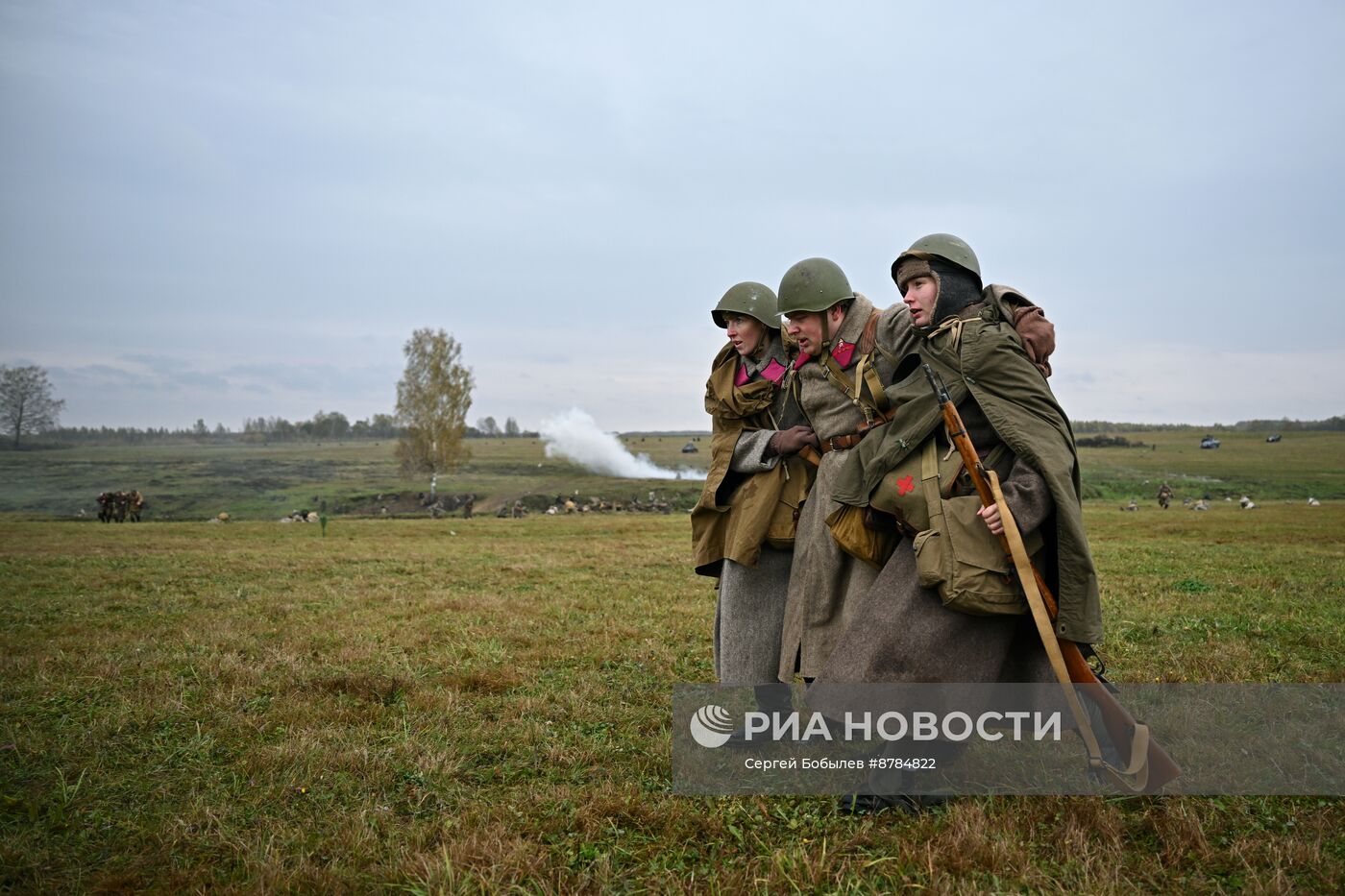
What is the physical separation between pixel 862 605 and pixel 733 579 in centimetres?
104

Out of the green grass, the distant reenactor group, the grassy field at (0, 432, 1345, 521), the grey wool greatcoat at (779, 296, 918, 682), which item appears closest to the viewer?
the grey wool greatcoat at (779, 296, 918, 682)

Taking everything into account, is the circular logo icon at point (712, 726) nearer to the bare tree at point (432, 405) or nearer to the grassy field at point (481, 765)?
the grassy field at point (481, 765)

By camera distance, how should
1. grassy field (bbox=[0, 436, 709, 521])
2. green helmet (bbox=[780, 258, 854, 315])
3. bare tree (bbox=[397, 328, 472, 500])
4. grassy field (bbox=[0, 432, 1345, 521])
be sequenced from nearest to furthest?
green helmet (bbox=[780, 258, 854, 315]) → grassy field (bbox=[0, 432, 1345, 521]) → grassy field (bbox=[0, 436, 709, 521]) → bare tree (bbox=[397, 328, 472, 500])

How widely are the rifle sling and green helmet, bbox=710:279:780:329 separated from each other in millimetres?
1667

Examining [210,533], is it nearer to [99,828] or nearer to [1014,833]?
[99,828]

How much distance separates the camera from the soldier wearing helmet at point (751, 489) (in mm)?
4590

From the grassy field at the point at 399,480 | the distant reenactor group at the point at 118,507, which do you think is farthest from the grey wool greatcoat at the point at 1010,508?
the grassy field at the point at 399,480

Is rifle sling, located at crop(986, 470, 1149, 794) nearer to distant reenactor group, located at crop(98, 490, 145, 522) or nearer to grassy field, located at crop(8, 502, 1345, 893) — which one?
grassy field, located at crop(8, 502, 1345, 893)

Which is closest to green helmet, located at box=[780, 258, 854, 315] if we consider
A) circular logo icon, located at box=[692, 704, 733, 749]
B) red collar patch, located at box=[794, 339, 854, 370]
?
red collar patch, located at box=[794, 339, 854, 370]

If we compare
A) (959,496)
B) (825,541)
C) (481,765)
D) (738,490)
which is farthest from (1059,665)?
(481,765)

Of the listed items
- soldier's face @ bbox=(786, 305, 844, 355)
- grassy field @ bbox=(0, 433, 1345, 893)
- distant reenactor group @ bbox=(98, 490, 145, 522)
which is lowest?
distant reenactor group @ bbox=(98, 490, 145, 522)

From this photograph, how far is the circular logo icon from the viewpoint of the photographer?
15.6ft

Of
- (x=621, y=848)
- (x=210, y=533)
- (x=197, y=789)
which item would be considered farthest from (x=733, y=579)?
(x=210, y=533)

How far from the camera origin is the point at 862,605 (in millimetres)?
3904
